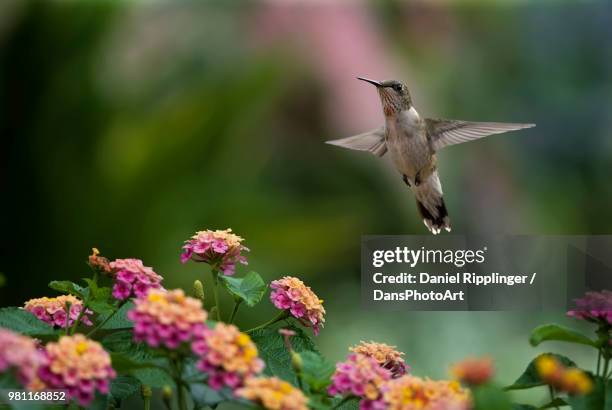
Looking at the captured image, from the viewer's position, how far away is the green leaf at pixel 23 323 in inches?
26.9

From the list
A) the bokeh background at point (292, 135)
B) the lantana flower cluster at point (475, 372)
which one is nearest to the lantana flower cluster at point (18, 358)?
the lantana flower cluster at point (475, 372)

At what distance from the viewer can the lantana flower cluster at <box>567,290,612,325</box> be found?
73cm

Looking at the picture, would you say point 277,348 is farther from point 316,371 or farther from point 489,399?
point 489,399

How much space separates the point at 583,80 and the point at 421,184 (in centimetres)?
201

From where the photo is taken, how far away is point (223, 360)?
580 millimetres

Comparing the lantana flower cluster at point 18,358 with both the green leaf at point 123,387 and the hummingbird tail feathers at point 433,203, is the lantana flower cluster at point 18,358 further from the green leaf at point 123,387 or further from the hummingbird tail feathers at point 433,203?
the hummingbird tail feathers at point 433,203

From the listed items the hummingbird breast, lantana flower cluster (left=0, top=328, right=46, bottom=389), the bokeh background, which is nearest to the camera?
lantana flower cluster (left=0, top=328, right=46, bottom=389)

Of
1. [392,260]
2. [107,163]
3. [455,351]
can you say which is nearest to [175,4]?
[107,163]

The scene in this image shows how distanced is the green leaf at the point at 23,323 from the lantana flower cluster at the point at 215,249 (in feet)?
0.51

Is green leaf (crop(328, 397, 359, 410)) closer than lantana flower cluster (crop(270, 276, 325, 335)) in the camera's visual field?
Yes

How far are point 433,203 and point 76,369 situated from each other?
121cm

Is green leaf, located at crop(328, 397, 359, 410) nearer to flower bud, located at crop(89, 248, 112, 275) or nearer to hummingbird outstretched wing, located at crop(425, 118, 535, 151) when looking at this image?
flower bud, located at crop(89, 248, 112, 275)

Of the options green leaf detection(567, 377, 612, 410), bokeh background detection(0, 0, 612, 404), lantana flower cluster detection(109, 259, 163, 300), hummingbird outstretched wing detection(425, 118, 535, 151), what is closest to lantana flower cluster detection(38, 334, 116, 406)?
lantana flower cluster detection(109, 259, 163, 300)

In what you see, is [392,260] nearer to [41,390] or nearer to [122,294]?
[122,294]
